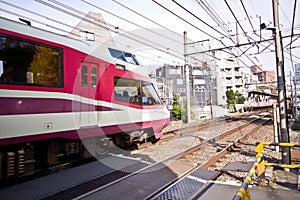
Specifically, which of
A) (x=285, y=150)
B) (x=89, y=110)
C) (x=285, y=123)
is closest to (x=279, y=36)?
(x=285, y=123)

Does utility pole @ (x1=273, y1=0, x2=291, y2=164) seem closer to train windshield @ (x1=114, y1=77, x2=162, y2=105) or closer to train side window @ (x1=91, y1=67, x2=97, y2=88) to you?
train windshield @ (x1=114, y1=77, x2=162, y2=105)

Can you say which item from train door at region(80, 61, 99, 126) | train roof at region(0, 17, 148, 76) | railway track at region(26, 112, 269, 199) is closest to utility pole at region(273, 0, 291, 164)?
railway track at region(26, 112, 269, 199)

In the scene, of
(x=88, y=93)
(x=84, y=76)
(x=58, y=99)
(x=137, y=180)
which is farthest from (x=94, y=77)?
(x=137, y=180)

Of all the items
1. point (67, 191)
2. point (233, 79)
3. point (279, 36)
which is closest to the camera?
point (67, 191)

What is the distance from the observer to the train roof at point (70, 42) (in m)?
5.03

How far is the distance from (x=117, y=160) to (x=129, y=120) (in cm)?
140

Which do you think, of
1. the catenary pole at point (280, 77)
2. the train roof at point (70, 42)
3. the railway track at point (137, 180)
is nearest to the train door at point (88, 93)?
the train roof at point (70, 42)

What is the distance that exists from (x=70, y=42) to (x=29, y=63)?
1.33 m

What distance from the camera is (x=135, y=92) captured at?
27.8 feet

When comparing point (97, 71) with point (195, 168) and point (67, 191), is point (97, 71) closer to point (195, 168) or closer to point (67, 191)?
point (67, 191)

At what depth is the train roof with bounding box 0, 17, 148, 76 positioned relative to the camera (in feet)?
16.5

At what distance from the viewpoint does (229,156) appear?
808 centimetres

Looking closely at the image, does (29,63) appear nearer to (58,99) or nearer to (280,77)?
(58,99)

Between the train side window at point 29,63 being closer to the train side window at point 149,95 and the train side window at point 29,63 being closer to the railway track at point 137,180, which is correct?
the railway track at point 137,180
